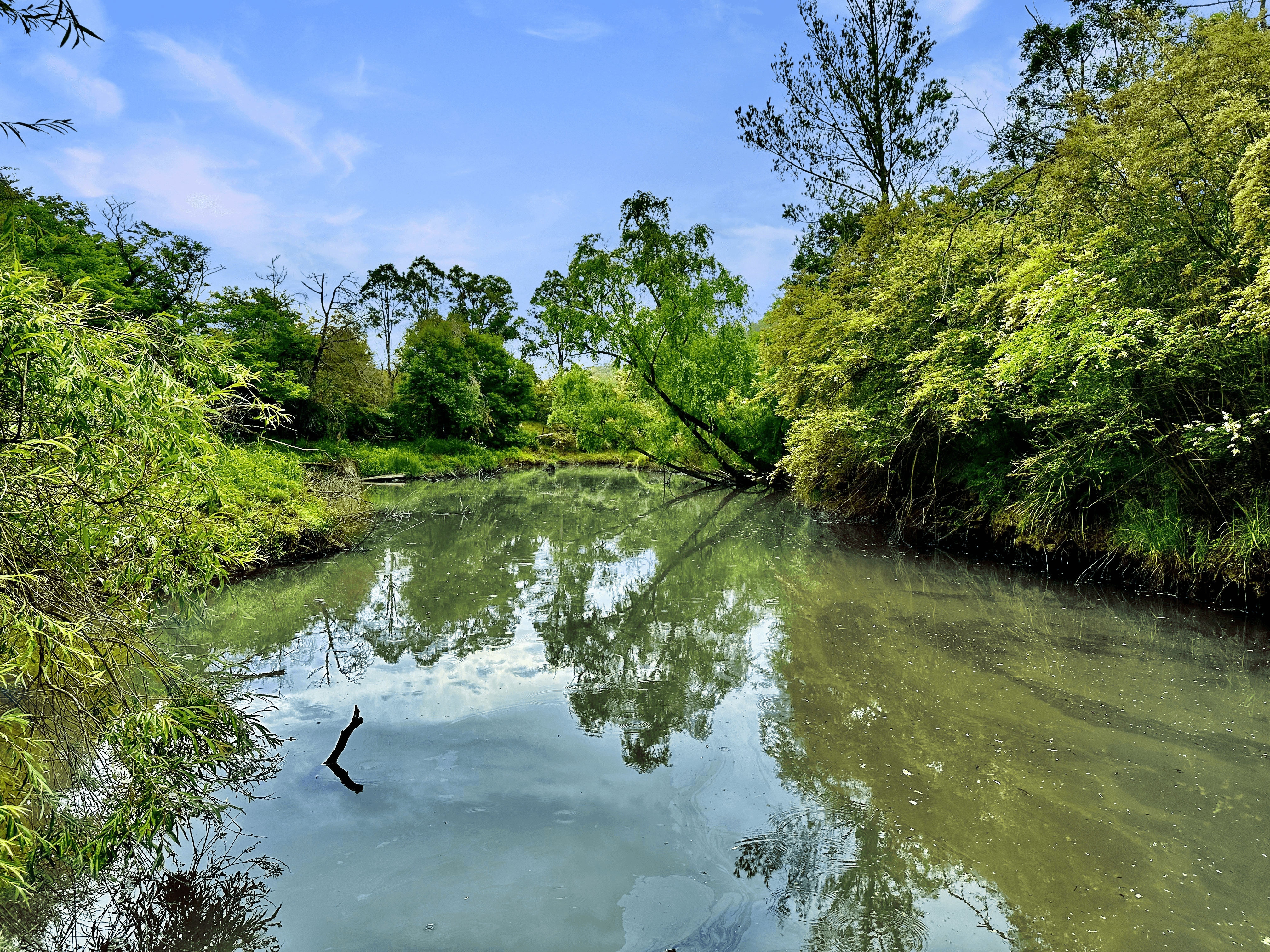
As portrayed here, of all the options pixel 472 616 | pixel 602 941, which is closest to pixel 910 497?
pixel 472 616

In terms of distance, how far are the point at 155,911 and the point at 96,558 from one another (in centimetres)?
167

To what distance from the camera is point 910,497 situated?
39.8ft

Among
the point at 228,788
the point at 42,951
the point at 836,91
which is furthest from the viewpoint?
the point at 836,91

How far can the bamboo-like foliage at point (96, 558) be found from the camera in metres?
2.68

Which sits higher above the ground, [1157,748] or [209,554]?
[209,554]

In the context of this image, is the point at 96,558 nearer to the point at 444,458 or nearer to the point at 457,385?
the point at 444,458

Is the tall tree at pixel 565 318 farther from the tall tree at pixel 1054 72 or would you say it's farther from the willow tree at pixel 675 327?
the tall tree at pixel 1054 72

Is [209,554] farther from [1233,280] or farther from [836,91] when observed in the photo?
[836,91]

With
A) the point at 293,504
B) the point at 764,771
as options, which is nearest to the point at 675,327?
the point at 293,504

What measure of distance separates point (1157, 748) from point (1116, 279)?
5624 millimetres

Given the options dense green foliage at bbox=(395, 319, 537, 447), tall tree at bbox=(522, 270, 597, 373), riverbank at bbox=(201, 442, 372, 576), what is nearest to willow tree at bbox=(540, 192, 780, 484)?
tall tree at bbox=(522, 270, 597, 373)

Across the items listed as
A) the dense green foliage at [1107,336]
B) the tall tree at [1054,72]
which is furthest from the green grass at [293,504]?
the tall tree at [1054,72]

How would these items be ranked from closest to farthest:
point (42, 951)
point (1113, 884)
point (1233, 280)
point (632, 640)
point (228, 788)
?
1. point (42, 951)
2. point (1113, 884)
3. point (228, 788)
4. point (1233, 280)
5. point (632, 640)

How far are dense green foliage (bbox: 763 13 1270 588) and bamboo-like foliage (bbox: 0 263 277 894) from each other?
7.82 m
